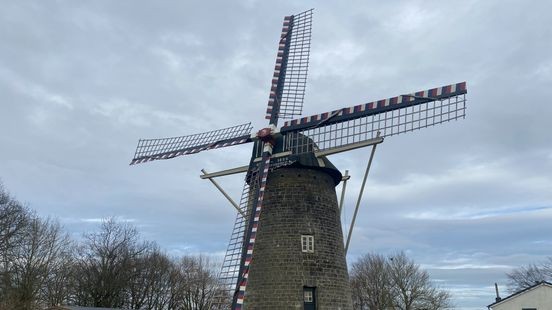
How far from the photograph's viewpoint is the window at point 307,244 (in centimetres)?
1712

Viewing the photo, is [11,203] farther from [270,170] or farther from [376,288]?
[376,288]

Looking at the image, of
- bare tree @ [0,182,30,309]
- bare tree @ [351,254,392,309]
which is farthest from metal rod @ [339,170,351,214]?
bare tree @ [351,254,392,309]

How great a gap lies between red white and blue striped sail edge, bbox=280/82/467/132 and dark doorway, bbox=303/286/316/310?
6334mm

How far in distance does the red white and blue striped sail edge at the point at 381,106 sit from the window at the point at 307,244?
14.6ft

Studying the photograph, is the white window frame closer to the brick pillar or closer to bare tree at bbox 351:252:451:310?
the brick pillar

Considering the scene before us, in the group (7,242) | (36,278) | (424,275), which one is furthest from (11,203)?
(424,275)

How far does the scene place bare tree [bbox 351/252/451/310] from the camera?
42.0 meters

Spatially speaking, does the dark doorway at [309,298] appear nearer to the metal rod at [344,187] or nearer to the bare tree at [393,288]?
the metal rod at [344,187]

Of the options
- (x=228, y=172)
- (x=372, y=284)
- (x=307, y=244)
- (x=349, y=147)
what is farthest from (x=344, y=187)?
(x=372, y=284)

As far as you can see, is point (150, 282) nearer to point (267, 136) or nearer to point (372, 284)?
point (372, 284)

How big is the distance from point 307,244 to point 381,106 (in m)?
5.82

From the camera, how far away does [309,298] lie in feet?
54.7

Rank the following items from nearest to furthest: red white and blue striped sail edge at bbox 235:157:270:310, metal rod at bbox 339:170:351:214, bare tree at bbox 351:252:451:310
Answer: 1. red white and blue striped sail edge at bbox 235:157:270:310
2. metal rod at bbox 339:170:351:214
3. bare tree at bbox 351:252:451:310

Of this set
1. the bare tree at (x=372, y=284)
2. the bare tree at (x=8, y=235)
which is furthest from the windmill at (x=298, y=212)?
the bare tree at (x=372, y=284)
